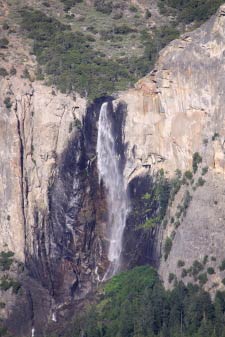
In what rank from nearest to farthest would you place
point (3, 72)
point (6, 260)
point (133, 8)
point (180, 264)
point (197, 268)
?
point (197, 268), point (180, 264), point (6, 260), point (3, 72), point (133, 8)

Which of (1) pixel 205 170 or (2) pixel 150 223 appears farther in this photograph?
(2) pixel 150 223

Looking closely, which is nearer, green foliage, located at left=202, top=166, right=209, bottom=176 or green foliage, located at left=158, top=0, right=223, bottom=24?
green foliage, located at left=202, top=166, right=209, bottom=176

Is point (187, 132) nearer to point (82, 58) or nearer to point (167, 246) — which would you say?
point (167, 246)

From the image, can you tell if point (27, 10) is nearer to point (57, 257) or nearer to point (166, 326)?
point (57, 257)

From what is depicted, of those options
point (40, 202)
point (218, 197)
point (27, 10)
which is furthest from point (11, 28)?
point (218, 197)

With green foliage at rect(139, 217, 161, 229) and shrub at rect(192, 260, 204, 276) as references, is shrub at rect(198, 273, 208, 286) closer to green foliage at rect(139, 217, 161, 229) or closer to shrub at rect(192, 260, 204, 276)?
shrub at rect(192, 260, 204, 276)

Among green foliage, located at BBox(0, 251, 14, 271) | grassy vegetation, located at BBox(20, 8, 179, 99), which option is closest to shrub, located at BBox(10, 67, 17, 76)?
grassy vegetation, located at BBox(20, 8, 179, 99)

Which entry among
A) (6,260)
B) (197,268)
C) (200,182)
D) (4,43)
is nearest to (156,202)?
(200,182)
